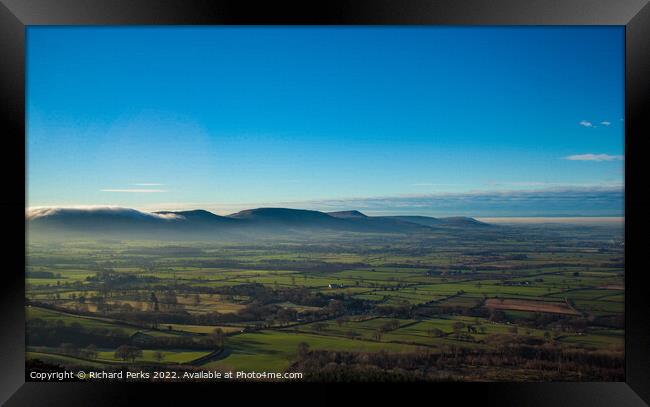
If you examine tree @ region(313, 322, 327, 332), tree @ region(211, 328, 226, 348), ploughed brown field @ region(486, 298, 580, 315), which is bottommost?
tree @ region(211, 328, 226, 348)

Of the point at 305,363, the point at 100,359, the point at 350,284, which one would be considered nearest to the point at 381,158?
the point at 350,284

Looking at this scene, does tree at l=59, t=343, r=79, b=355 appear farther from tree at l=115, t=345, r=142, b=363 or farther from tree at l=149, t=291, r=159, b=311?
tree at l=149, t=291, r=159, b=311

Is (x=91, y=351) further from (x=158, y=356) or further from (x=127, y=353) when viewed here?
(x=158, y=356)

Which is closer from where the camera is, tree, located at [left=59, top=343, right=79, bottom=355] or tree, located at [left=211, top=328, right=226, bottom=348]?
tree, located at [left=59, top=343, right=79, bottom=355]

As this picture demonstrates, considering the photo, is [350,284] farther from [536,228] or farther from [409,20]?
[409,20]

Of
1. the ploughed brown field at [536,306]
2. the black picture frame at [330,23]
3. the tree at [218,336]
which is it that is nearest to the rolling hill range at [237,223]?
the ploughed brown field at [536,306]

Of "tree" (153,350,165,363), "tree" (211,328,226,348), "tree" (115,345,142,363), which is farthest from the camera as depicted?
"tree" (211,328,226,348)

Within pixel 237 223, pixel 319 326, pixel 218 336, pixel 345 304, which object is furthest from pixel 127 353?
pixel 345 304

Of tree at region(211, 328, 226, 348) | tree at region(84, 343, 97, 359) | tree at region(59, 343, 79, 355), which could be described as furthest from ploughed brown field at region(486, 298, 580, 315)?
tree at region(59, 343, 79, 355)
